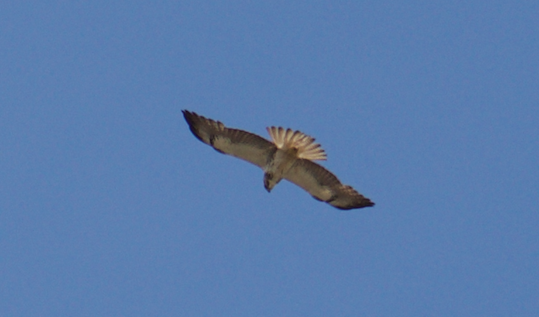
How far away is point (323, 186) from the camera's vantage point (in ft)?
57.7

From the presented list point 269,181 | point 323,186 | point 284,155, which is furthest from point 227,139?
point 323,186

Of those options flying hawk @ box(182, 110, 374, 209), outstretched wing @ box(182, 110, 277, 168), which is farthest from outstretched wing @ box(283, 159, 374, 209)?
outstretched wing @ box(182, 110, 277, 168)

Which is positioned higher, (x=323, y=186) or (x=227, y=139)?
(x=323, y=186)

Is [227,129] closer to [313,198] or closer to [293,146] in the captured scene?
[293,146]

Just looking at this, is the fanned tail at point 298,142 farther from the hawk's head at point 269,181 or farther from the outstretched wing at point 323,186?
the hawk's head at point 269,181

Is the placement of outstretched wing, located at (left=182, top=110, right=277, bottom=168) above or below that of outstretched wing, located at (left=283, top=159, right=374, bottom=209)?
below

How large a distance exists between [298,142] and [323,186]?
1.40 m

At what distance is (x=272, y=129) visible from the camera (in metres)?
16.4

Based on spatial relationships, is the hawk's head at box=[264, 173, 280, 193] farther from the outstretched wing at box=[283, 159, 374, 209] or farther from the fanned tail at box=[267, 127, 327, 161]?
the fanned tail at box=[267, 127, 327, 161]

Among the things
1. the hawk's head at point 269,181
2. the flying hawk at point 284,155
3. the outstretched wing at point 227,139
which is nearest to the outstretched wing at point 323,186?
the flying hawk at point 284,155

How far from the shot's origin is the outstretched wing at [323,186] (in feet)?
56.3

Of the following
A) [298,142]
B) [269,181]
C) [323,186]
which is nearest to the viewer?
[298,142]

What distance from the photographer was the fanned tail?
16406 mm

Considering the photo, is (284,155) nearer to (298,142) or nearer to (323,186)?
(298,142)
